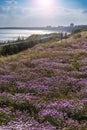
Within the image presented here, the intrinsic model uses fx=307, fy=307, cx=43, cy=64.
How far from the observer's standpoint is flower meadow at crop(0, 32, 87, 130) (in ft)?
34.6

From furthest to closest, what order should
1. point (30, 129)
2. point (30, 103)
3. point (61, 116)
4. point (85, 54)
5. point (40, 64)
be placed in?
point (85, 54), point (40, 64), point (30, 103), point (61, 116), point (30, 129)

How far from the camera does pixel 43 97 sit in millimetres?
13805

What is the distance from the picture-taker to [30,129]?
936 cm

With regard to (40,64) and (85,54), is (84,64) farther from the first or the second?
(85,54)

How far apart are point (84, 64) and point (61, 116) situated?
12.0 meters

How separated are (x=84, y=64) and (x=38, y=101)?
33.4ft

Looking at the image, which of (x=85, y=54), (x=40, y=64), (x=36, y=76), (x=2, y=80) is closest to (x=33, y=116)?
(x=2, y=80)

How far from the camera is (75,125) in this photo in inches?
406

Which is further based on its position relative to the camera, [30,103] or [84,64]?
[84,64]

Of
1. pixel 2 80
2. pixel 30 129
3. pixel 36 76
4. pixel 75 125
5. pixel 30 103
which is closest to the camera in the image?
pixel 30 129

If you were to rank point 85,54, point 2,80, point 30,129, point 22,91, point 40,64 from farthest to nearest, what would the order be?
1. point 85,54
2. point 40,64
3. point 2,80
4. point 22,91
5. point 30,129

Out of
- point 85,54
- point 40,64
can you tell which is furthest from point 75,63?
point 85,54

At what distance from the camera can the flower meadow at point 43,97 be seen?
10.5 m

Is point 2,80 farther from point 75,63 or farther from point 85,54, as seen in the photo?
point 85,54
